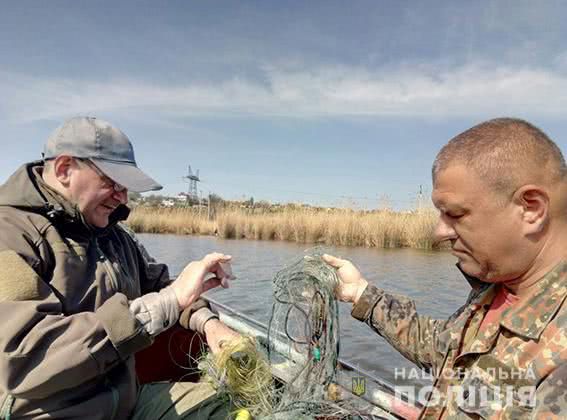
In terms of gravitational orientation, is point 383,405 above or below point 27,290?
below

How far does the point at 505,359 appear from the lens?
145 cm

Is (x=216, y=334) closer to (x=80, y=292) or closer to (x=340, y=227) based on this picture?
(x=80, y=292)

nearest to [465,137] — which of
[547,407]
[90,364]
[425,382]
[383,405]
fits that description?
[547,407]

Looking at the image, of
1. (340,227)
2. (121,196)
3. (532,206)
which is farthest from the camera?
(340,227)

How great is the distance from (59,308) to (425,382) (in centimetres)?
385

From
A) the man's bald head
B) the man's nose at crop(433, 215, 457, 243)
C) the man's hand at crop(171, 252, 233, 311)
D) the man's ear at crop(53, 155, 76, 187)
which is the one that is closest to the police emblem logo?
the man's hand at crop(171, 252, 233, 311)

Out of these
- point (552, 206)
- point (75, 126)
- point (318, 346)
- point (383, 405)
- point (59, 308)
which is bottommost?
point (383, 405)

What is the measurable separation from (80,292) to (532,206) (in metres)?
1.82

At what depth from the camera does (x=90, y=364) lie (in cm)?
163

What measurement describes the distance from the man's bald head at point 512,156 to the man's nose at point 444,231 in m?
0.22

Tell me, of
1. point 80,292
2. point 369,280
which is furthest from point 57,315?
point 369,280

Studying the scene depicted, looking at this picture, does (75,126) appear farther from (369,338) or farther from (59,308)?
(369,338)

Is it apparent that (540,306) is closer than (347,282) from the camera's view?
Yes

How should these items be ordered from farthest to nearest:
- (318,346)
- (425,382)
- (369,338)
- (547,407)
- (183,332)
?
(369,338), (425,382), (183,332), (318,346), (547,407)
